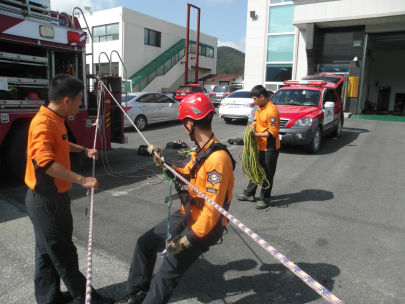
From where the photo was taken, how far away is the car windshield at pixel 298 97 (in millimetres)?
9978

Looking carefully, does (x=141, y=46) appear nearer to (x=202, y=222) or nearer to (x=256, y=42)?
(x=256, y=42)

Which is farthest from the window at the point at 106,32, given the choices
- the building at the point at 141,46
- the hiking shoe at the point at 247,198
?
the hiking shoe at the point at 247,198

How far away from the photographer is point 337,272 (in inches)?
130

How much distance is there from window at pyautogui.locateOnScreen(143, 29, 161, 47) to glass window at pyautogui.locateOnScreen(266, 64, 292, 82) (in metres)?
15.5

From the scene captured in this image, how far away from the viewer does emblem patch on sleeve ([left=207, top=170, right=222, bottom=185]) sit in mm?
2191

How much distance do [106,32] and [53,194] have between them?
3370 centimetres

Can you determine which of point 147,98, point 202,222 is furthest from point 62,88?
point 147,98

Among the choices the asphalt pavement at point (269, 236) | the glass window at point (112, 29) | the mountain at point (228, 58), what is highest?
the mountain at point (228, 58)

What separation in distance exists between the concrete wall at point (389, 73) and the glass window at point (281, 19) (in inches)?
371

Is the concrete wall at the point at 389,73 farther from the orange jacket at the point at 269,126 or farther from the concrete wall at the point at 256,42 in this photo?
the orange jacket at the point at 269,126

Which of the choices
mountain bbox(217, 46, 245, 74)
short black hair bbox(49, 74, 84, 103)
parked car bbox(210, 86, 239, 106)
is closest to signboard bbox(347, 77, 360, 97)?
parked car bbox(210, 86, 239, 106)

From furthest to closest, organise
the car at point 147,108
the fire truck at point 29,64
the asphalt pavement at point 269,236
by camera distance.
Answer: the car at point 147,108 < the fire truck at point 29,64 < the asphalt pavement at point 269,236

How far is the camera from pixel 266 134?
16.0ft

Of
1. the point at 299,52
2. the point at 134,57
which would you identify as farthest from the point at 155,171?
the point at 134,57
